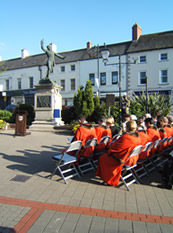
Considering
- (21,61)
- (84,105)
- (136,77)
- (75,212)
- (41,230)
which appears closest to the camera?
(41,230)

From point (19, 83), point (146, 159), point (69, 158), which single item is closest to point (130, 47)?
point (19, 83)

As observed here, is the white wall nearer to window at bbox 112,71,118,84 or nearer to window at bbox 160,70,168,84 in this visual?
window at bbox 160,70,168,84

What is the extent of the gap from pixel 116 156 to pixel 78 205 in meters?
1.31

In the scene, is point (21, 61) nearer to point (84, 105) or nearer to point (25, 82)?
point (25, 82)

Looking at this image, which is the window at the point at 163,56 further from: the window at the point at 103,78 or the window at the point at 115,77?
the window at the point at 103,78

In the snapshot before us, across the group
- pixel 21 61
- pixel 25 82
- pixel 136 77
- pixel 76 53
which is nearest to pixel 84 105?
pixel 136 77

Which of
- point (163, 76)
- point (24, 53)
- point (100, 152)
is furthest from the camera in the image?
point (24, 53)

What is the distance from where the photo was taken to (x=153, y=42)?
2900 cm

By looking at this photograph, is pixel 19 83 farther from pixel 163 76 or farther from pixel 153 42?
pixel 163 76

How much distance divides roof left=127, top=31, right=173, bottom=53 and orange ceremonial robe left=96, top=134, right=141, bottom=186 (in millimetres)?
26776

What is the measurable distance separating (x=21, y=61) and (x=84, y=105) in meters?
32.0

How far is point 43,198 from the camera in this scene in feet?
12.8

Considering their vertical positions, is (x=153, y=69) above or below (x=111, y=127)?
above

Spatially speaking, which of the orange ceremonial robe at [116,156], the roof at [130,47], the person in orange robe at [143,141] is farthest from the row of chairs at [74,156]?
the roof at [130,47]
